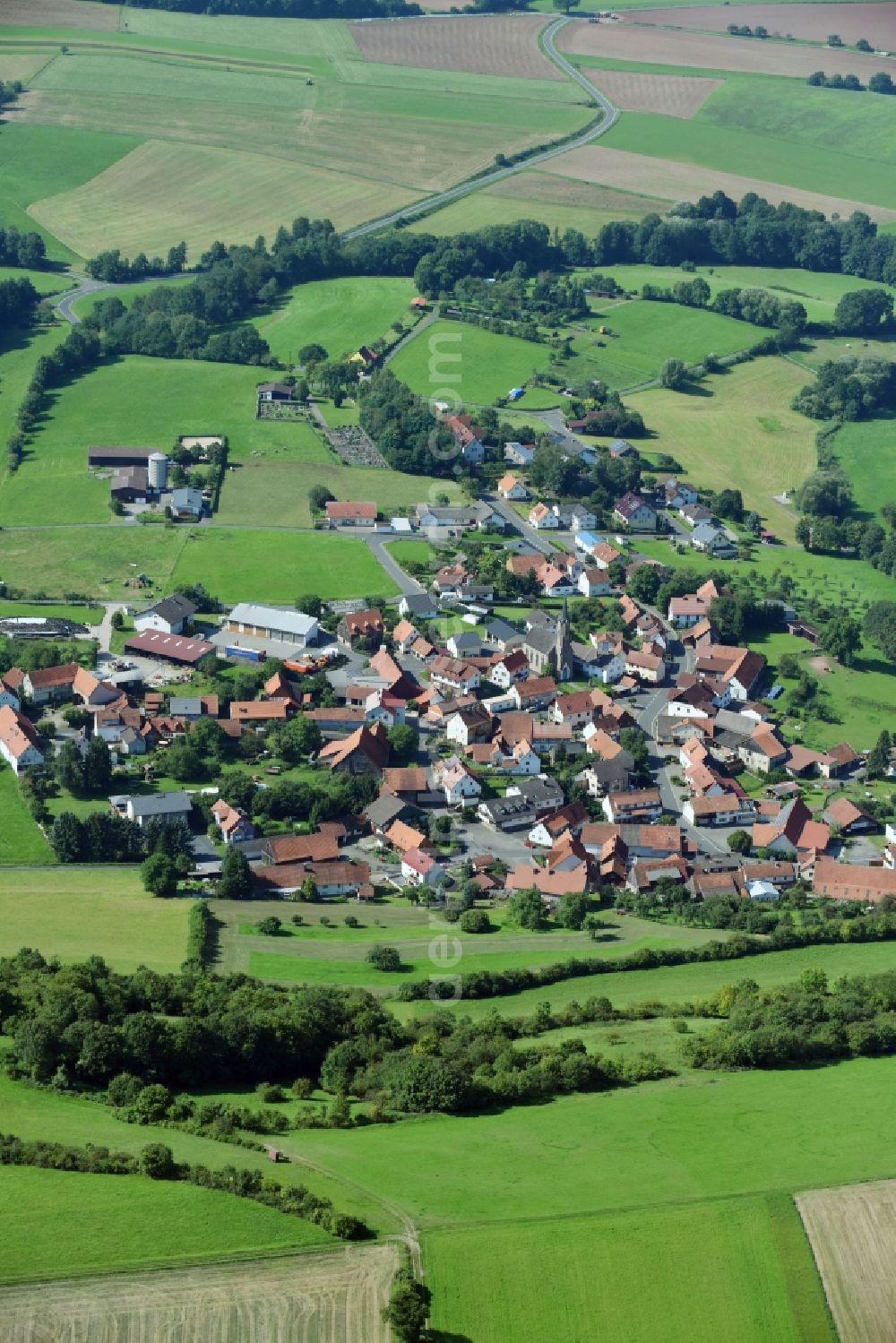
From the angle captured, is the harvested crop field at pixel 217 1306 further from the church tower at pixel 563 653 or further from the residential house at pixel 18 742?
the church tower at pixel 563 653

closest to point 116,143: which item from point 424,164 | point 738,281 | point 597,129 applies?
point 424,164

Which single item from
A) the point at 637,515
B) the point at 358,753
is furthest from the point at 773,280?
the point at 358,753

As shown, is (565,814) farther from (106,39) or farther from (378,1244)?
(106,39)

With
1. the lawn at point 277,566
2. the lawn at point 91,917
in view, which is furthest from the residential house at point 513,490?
the lawn at point 91,917

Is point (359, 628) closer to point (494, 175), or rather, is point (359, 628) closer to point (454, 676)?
point (454, 676)

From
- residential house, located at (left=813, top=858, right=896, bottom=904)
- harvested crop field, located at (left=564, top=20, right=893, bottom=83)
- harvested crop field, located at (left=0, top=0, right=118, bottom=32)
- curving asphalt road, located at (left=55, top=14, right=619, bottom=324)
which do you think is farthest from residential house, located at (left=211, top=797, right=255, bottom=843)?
harvested crop field, located at (left=564, top=20, right=893, bottom=83)
